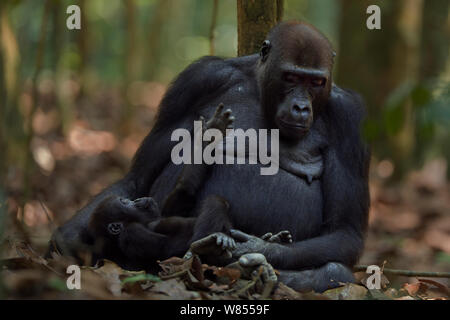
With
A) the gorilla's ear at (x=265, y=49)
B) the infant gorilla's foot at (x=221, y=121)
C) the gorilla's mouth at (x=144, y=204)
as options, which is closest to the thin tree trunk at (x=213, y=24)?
the gorilla's ear at (x=265, y=49)

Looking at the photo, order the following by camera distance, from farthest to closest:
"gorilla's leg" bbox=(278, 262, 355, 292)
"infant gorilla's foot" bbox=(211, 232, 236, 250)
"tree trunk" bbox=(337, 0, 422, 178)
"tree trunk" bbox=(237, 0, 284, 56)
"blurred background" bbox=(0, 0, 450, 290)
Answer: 1. "tree trunk" bbox=(337, 0, 422, 178)
2. "blurred background" bbox=(0, 0, 450, 290)
3. "tree trunk" bbox=(237, 0, 284, 56)
4. "gorilla's leg" bbox=(278, 262, 355, 292)
5. "infant gorilla's foot" bbox=(211, 232, 236, 250)

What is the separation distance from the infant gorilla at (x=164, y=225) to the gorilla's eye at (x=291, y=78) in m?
0.57

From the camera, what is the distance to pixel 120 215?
5090mm

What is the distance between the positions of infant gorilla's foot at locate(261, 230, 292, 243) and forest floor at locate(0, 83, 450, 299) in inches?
21.2

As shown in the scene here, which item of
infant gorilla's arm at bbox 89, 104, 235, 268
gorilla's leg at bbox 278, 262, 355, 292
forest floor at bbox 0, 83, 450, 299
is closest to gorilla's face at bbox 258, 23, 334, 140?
infant gorilla's arm at bbox 89, 104, 235, 268

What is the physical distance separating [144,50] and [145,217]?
80.4 ft

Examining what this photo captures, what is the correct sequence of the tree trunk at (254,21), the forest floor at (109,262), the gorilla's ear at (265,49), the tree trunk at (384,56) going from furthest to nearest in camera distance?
the tree trunk at (384,56), the tree trunk at (254,21), the gorilla's ear at (265,49), the forest floor at (109,262)

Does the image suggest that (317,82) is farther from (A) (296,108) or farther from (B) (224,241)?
(B) (224,241)

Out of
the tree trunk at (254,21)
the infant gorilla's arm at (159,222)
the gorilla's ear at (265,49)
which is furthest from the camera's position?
the tree trunk at (254,21)

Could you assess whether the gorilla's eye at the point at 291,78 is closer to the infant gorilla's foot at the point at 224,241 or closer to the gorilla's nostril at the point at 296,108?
the gorilla's nostril at the point at 296,108

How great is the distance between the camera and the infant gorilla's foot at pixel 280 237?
15.9 ft

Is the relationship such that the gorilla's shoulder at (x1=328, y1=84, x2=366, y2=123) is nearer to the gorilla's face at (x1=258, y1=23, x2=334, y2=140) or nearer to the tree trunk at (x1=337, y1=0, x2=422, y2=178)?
the gorilla's face at (x1=258, y1=23, x2=334, y2=140)

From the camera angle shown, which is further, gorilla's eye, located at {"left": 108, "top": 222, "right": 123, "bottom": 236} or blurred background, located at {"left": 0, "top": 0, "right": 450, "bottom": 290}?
blurred background, located at {"left": 0, "top": 0, "right": 450, "bottom": 290}

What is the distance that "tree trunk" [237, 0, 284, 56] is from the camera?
5.86m
